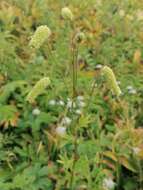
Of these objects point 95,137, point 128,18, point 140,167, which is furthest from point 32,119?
point 128,18

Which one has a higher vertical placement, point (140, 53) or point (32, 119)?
Result: point (140, 53)

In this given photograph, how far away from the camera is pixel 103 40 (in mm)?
3240

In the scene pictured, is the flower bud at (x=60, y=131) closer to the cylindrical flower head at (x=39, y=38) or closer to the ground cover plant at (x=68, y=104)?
the ground cover plant at (x=68, y=104)

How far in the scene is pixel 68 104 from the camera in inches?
91.0

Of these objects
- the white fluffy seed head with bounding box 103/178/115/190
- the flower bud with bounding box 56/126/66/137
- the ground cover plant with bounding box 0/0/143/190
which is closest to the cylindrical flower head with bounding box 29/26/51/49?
the ground cover plant with bounding box 0/0/143/190

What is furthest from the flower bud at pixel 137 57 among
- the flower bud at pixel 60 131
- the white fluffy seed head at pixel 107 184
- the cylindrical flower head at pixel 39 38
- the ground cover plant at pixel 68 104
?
the cylindrical flower head at pixel 39 38

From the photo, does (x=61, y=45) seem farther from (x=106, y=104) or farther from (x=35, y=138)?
(x=35, y=138)

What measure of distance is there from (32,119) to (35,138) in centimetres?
10

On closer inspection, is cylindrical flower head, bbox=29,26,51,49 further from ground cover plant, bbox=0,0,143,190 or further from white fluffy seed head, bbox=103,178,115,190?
white fluffy seed head, bbox=103,178,115,190

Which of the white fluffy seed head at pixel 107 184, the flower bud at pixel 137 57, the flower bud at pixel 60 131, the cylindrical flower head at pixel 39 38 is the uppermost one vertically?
the flower bud at pixel 137 57

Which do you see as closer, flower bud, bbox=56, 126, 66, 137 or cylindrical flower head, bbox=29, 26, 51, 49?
cylindrical flower head, bbox=29, 26, 51, 49

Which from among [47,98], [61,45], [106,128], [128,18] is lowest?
[106,128]

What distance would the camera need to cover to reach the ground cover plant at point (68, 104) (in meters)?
2.06

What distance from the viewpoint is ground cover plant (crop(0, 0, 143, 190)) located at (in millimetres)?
2059
